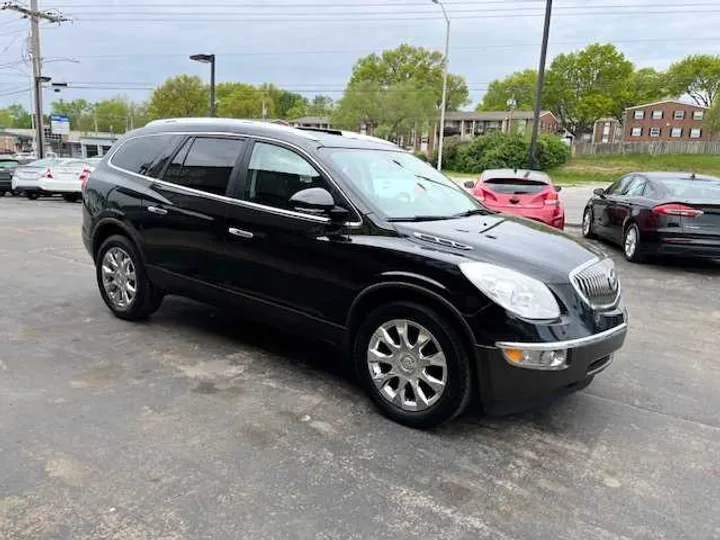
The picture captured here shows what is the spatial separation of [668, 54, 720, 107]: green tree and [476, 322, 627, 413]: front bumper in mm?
97904

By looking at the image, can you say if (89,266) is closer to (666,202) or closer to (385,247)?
(385,247)

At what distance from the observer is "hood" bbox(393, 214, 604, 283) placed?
129 inches

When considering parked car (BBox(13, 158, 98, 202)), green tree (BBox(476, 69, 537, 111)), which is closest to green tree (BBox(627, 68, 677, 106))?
green tree (BBox(476, 69, 537, 111))

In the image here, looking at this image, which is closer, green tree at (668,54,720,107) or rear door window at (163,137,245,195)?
rear door window at (163,137,245,195)

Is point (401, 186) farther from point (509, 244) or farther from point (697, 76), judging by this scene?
point (697, 76)

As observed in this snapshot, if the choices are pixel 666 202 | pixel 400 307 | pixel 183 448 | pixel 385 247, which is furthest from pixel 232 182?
pixel 666 202

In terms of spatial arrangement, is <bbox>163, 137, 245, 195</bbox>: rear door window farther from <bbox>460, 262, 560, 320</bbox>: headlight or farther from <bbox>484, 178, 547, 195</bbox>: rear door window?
<bbox>484, 178, 547, 195</bbox>: rear door window

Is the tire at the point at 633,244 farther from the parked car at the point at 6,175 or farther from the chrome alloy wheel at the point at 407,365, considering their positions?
the parked car at the point at 6,175

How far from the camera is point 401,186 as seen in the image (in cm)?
427

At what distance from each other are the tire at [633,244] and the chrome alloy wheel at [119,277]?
722 centimetres

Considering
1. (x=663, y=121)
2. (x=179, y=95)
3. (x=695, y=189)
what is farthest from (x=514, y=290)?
(x=663, y=121)

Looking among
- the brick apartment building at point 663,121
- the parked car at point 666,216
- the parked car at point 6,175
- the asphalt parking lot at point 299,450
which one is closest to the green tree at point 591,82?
the brick apartment building at point 663,121

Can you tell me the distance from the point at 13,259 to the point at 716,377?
8692 mm

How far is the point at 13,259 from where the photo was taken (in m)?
8.27
